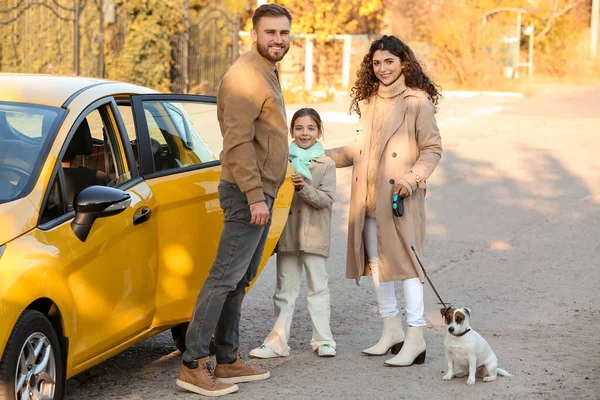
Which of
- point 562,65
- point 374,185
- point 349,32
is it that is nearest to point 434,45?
point 349,32

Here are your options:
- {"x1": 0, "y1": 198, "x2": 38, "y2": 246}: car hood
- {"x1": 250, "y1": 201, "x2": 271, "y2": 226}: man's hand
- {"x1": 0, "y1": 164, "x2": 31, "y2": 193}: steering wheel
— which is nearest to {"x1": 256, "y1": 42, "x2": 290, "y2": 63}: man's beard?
{"x1": 250, "y1": 201, "x2": 271, "y2": 226}: man's hand

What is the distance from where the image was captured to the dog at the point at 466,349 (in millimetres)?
5625

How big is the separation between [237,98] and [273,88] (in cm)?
21

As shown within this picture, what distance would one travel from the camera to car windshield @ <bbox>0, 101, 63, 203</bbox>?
15.5ft

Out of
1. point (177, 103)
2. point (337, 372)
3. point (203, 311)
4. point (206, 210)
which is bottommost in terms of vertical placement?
point (337, 372)

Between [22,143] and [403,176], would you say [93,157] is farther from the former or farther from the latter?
[403,176]

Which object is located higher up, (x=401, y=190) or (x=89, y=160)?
(x=89, y=160)

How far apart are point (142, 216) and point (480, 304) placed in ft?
10.8

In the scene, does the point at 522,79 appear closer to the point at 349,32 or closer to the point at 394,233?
the point at 349,32

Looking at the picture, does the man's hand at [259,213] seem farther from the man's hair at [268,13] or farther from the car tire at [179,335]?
the car tire at [179,335]

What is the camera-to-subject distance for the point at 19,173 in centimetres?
480

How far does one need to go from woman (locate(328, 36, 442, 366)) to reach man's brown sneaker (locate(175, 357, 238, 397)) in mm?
1103

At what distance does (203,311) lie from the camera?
5.31 metres

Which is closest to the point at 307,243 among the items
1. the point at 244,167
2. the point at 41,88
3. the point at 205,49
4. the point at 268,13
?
the point at 244,167
